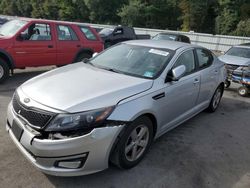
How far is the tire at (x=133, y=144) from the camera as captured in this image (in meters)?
2.73

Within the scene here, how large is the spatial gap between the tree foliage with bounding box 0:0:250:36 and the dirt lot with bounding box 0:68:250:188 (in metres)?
26.0

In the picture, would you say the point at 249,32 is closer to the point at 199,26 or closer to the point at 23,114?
the point at 199,26

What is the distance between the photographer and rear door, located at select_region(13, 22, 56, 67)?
20.9 feet

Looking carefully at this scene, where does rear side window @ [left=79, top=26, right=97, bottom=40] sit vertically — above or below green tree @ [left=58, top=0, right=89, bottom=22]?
below

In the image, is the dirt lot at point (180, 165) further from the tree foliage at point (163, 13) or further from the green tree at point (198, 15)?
Answer: the green tree at point (198, 15)

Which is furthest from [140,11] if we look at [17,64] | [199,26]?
[17,64]

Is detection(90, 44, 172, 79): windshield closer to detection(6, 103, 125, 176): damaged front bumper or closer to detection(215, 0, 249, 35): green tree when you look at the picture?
detection(6, 103, 125, 176): damaged front bumper

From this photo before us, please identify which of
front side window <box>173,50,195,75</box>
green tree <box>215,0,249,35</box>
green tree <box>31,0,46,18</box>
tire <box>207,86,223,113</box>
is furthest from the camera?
green tree <box>31,0,46,18</box>

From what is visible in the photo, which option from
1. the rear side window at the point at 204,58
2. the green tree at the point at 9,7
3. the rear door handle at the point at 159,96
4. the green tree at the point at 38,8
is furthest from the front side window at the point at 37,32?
the green tree at the point at 9,7

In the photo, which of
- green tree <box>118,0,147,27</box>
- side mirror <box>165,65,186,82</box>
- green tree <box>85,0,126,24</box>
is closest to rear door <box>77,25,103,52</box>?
side mirror <box>165,65,186,82</box>

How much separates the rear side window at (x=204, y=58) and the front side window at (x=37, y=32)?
4.49 m

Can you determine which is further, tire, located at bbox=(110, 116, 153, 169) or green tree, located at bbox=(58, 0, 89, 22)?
green tree, located at bbox=(58, 0, 89, 22)

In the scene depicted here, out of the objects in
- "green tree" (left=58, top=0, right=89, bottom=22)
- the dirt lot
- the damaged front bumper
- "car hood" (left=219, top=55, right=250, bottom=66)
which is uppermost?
"green tree" (left=58, top=0, right=89, bottom=22)

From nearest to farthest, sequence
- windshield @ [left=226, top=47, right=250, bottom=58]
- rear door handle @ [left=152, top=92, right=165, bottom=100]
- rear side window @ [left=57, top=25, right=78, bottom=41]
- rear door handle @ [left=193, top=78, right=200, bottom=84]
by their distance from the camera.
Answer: rear door handle @ [left=152, top=92, right=165, bottom=100]
rear door handle @ [left=193, top=78, right=200, bottom=84]
rear side window @ [left=57, top=25, right=78, bottom=41]
windshield @ [left=226, top=47, right=250, bottom=58]
